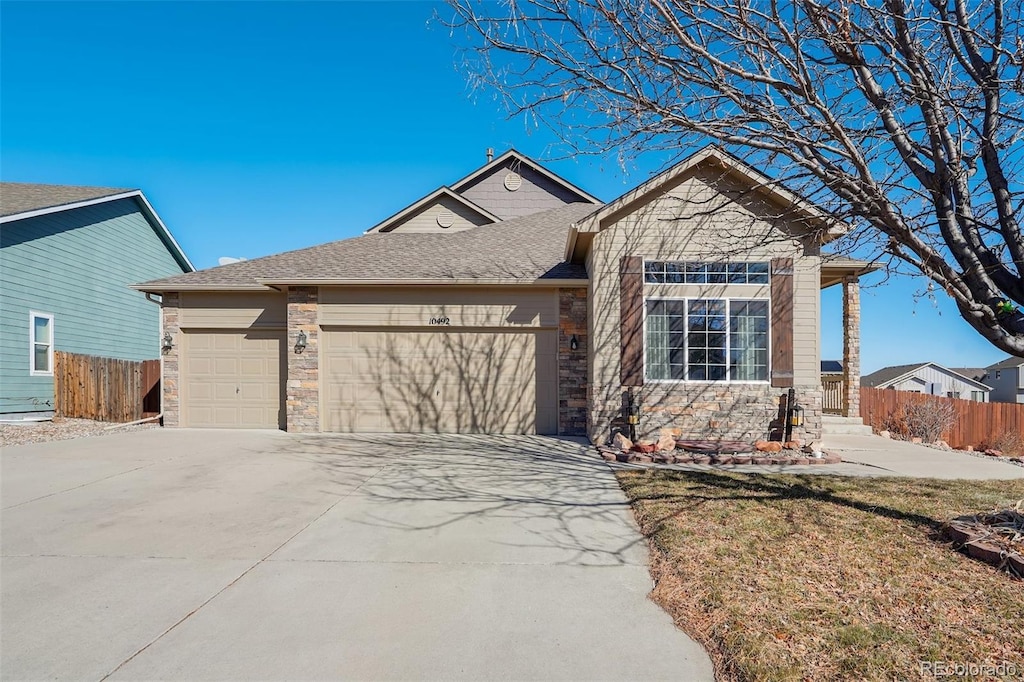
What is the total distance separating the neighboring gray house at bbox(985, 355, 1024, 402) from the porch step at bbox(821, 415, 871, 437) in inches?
1337

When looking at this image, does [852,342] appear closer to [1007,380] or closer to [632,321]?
[632,321]

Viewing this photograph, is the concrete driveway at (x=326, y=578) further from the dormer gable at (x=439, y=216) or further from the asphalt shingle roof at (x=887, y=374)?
the asphalt shingle roof at (x=887, y=374)

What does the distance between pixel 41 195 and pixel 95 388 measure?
5935 millimetres

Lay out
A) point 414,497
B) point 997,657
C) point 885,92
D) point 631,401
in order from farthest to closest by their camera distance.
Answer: point 631,401
point 414,497
point 885,92
point 997,657

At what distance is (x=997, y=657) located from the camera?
2.97 m

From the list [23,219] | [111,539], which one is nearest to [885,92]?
[111,539]

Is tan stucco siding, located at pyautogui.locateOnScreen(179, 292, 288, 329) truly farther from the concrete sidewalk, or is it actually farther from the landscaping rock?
the concrete sidewalk

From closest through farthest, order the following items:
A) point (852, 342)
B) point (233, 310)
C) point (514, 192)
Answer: point (233, 310), point (852, 342), point (514, 192)

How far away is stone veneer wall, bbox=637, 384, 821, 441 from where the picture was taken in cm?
953

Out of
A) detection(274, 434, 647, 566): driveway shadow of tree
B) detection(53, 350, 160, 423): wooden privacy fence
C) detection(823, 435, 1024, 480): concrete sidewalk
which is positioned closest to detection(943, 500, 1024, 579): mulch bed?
detection(274, 434, 647, 566): driveway shadow of tree

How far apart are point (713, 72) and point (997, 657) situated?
4929mm

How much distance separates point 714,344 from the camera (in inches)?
381

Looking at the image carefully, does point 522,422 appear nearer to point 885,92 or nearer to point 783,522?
point 783,522

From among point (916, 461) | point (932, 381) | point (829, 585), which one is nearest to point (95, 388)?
point (829, 585)
